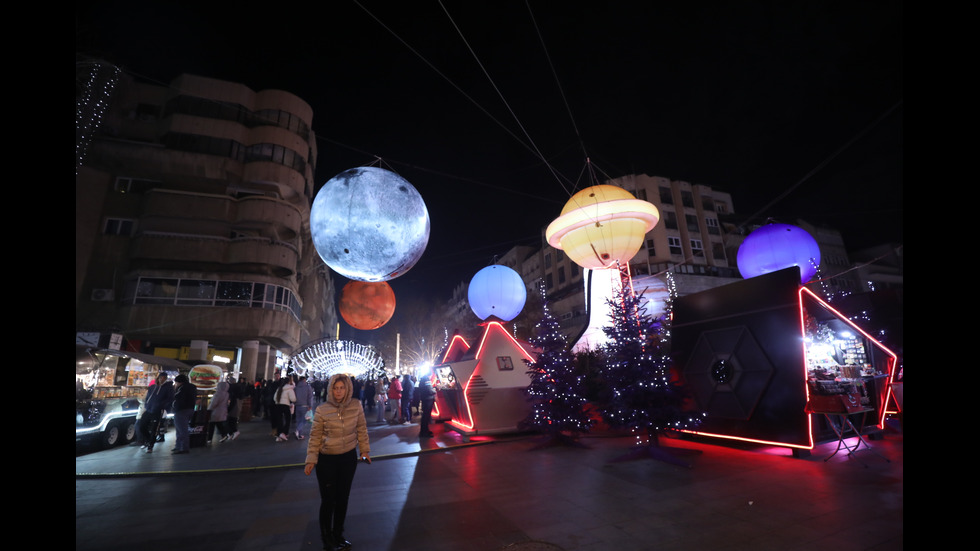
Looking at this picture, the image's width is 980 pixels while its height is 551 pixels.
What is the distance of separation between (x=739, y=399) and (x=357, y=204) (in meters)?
8.78

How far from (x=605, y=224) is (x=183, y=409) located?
11.3m

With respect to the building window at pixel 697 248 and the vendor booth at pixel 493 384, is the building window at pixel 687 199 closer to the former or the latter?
the building window at pixel 697 248

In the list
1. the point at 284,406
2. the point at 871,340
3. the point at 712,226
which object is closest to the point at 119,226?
the point at 284,406

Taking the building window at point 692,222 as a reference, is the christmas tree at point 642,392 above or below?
→ below

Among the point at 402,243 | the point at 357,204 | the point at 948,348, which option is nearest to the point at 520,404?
the point at 402,243

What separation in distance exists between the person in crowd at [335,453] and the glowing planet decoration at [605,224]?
22.1 feet

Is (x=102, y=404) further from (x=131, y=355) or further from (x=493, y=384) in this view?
(x=493, y=384)

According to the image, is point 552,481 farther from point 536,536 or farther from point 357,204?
point 357,204

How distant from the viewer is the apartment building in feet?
88.1

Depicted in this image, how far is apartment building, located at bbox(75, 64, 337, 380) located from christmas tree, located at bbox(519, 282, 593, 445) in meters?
24.6

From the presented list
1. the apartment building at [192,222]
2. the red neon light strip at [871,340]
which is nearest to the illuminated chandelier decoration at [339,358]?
Answer: the apartment building at [192,222]

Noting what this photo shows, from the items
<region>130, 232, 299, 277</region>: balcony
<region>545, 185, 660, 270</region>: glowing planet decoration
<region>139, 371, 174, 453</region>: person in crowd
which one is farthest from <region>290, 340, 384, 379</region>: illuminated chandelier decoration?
<region>545, 185, 660, 270</region>: glowing planet decoration

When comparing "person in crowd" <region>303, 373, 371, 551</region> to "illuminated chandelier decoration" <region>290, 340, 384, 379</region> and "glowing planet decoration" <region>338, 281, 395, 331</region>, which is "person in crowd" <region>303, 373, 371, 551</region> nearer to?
"glowing planet decoration" <region>338, 281, 395, 331</region>

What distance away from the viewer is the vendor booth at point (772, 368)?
7.64 meters
